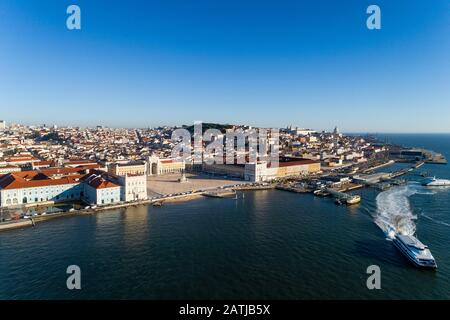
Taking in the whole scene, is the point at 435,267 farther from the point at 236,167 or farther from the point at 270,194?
the point at 236,167

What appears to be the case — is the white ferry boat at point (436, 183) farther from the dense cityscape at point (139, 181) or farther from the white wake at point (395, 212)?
the dense cityscape at point (139, 181)

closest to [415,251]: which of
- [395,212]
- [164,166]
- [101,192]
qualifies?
[395,212]

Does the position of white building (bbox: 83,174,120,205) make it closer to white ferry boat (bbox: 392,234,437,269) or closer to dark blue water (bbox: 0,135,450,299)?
dark blue water (bbox: 0,135,450,299)

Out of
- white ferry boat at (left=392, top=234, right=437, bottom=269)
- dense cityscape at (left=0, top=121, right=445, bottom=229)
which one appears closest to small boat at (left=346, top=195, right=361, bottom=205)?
dense cityscape at (left=0, top=121, right=445, bottom=229)

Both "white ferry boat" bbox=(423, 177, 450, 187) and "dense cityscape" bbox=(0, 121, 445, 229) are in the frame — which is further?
"white ferry boat" bbox=(423, 177, 450, 187)

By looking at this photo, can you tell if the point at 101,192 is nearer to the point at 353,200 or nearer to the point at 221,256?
the point at 221,256
